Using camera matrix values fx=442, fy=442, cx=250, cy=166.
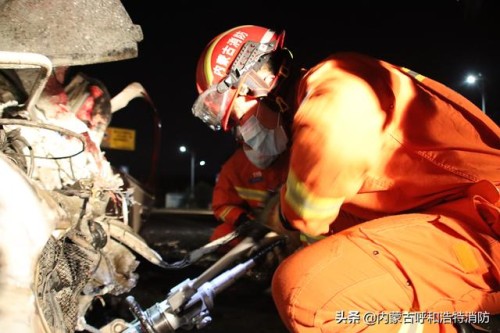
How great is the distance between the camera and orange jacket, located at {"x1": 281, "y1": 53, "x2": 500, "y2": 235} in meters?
1.81

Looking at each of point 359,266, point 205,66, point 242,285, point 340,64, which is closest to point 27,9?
point 205,66

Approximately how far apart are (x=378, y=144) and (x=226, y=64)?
1368 millimetres

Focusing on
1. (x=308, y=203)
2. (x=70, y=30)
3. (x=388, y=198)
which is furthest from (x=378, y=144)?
(x=70, y=30)

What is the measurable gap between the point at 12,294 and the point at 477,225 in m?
1.79

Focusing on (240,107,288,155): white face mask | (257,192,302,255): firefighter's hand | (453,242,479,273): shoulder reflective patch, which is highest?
(453,242,479,273): shoulder reflective patch

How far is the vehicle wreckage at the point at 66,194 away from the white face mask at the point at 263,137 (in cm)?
66

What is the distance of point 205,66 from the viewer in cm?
304

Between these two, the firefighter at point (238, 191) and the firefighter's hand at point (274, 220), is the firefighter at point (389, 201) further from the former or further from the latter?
the firefighter at point (238, 191)

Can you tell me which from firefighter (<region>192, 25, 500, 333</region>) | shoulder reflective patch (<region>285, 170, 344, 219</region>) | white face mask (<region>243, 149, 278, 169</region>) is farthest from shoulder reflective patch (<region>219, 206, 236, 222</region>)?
shoulder reflective patch (<region>285, 170, 344, 219</region>)

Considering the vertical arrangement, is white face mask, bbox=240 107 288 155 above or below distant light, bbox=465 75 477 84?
above

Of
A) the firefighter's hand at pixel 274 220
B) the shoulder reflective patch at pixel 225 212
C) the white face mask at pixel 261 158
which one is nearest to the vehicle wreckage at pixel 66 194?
the firefighter's hand at pixel 274 220

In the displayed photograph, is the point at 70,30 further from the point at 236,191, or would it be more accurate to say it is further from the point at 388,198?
the point at 236,191

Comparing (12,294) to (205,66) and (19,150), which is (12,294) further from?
(205,66)

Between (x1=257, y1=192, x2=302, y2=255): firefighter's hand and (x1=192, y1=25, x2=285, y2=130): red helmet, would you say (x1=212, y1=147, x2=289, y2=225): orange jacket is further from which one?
(x1=192, y1=25, x2=285, y2=130): red helmet
